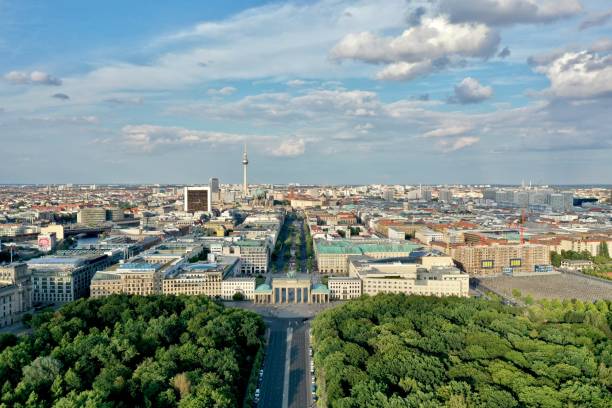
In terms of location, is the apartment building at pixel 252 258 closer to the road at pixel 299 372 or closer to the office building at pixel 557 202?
the road at pixel 299 372

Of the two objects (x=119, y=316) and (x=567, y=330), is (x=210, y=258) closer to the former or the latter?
(x=119, y=316)

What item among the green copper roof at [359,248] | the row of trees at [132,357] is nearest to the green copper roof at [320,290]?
the row of trees at [132,357]

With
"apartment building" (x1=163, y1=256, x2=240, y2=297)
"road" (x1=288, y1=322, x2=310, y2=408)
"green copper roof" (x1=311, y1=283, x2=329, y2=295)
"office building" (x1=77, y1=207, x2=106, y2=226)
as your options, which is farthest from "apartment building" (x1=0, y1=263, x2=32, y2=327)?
"office building" (x1=77, y1=207, x2=106, y2=226)

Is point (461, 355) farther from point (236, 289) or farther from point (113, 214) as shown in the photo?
point (113, 214)

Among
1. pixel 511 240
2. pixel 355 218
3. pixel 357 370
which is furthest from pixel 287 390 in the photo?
pixel 355 218

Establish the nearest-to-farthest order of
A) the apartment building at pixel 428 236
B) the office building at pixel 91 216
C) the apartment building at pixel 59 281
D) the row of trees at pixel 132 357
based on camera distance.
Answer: the row of trees at pixel 132 357
the apartment building at pixel 59 281
the apartment building at pixel 428 236
the office building at pixel 91 216

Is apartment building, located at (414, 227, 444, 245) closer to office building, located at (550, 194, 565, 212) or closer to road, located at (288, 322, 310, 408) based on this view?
road, located at (288, 322, 310, 408)

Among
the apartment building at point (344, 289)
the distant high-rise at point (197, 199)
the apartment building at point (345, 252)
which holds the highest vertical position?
the distant high-rise at point (197, 199)
